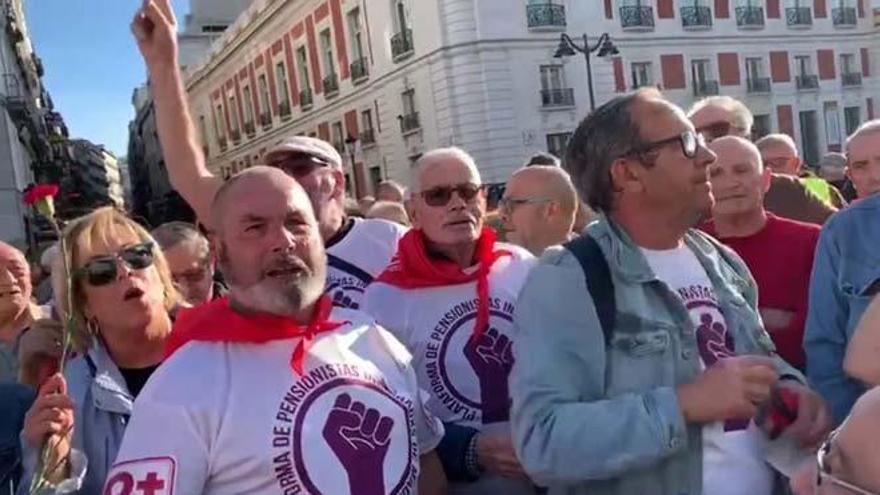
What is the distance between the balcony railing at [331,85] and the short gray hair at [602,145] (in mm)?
33770

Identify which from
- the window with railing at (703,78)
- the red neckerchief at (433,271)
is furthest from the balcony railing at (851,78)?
the red neckerchief at (433,271)

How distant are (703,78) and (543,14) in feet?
22.7

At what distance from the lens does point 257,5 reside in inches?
1620

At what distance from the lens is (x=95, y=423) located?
2.43 m

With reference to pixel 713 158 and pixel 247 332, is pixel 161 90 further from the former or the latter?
pixel 713 158

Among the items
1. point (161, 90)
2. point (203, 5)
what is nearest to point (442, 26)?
point (161, 90)

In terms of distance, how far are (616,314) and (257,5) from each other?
4166 centimetres

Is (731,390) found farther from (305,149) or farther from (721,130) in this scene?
(721,130)

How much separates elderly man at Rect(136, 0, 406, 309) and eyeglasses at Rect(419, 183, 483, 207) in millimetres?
433

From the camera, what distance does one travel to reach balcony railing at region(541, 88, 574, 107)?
2808 centimetres

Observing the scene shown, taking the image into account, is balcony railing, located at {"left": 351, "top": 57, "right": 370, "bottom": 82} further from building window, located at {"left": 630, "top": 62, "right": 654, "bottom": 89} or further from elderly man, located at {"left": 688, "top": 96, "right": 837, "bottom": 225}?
elderly man, located at {"left": 688, "top": 96, "right": 837, "bottom": 225}

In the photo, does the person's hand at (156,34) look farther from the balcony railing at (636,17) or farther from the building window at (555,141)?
the balcony railing at (636,17)

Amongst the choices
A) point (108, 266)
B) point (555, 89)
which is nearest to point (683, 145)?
point (108, 266)

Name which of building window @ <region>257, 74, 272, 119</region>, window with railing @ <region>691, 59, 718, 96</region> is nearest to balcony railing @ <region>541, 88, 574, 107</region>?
window with railing @ <region>691, 59, 718, 96</region>
